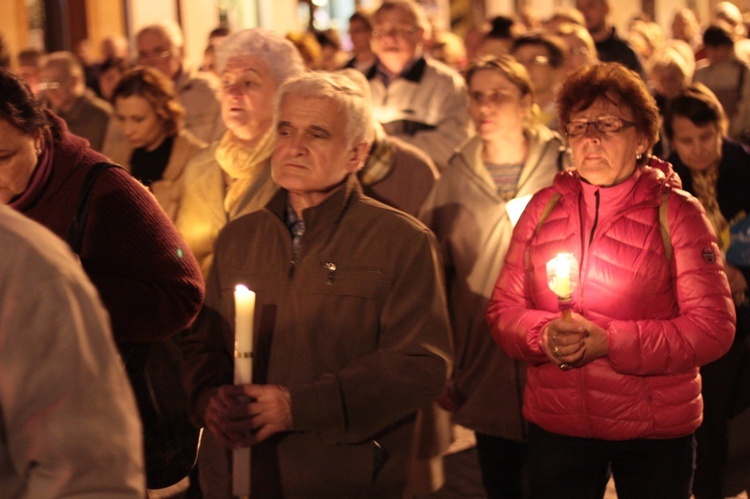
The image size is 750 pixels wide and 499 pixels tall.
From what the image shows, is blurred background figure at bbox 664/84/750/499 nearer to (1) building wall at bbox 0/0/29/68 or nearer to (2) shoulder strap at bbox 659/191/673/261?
(2) shoulder strap at bbox 659/191/673/261

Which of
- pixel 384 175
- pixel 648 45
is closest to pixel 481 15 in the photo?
pixel 648 45

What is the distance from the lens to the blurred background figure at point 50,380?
1865mm

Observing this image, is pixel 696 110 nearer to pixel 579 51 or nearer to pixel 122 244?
pixel 122 244

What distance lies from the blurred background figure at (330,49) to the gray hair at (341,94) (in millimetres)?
8822

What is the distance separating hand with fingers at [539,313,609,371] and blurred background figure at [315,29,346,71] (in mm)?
9266

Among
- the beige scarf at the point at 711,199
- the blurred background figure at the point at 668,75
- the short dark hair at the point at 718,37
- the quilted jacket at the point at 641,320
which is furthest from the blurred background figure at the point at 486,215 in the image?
the short dark hair at the point at 718,37

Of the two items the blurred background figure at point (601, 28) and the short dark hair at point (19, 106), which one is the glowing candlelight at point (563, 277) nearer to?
the short dark hair at point (19, 106)

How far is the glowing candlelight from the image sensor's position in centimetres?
340

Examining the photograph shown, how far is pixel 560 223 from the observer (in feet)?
13.1

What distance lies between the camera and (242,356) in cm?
326

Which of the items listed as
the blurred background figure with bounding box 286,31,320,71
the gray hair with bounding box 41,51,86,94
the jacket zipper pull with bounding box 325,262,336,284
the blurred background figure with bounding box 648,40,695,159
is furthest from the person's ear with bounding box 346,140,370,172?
the gray hair with bounding box 41,51,86,94

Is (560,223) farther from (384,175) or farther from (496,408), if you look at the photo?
(384,175)

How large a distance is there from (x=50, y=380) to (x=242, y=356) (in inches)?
55.1

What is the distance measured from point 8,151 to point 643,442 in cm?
214
